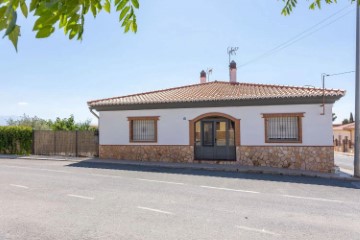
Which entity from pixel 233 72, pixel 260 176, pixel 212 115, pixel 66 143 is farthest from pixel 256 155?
pixel 66 143

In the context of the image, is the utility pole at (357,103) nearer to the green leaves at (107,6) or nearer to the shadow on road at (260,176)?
the shadow on road at (260,176)

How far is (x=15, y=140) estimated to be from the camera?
21.3 metres

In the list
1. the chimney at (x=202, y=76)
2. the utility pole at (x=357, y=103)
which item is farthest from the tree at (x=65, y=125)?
the utility pole at (x=357, y=103)

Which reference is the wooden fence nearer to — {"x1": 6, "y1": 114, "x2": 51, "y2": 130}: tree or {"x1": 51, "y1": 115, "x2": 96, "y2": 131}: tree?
{"x1": 51, "y1": 115, "x2": 96, "y2": 131}: tree

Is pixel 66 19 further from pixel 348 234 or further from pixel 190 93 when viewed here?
pixel 190 93

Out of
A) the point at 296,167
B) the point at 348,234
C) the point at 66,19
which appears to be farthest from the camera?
the point at 296,167

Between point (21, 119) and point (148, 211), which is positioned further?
point (21, 119)

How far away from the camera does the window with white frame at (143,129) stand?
17.4 meters

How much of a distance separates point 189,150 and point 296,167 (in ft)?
17.9

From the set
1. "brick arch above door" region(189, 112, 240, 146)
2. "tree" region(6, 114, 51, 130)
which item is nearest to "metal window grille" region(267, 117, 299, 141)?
"brick arch above door" region(189, 112, 240, 146)

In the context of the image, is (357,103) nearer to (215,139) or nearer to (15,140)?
(215,139)

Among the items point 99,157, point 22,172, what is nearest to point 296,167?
point 99,157

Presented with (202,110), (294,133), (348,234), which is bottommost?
(348,234)

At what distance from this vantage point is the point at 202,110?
645 inches
